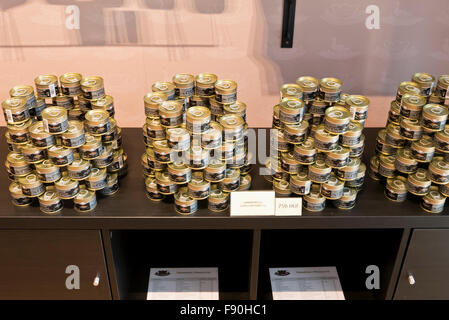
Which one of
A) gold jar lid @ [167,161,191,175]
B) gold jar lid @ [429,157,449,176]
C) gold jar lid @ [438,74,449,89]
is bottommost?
gold jar lid @ [167,161,191,175]

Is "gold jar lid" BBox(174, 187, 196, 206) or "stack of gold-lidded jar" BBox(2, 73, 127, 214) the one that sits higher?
"stack of gold-lidded jar" BBox(2, 73, 127, 214)

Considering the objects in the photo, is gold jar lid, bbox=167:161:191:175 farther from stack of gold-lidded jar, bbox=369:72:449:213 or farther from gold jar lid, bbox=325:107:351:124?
stack of gold-lidded jar, bbox=369:72:449:213

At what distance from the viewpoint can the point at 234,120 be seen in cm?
151

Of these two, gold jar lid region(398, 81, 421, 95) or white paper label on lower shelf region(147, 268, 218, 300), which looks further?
Result: white paper label on lower shelf region(147, 268, 218, 300)

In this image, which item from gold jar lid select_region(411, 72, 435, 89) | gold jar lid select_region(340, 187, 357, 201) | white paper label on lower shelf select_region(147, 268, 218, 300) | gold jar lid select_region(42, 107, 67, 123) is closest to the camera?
gold jar lid select_region(42, 107, 67, 123)

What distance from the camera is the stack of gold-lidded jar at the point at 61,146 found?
1448 millimetres

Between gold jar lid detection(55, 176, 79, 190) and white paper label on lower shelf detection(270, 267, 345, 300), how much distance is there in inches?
34.0

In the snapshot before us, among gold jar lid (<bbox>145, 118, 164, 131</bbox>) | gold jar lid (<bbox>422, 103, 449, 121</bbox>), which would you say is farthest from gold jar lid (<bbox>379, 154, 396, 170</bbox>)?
gold jar lid (<bbox>145, 118, 164, 131</bbox>)

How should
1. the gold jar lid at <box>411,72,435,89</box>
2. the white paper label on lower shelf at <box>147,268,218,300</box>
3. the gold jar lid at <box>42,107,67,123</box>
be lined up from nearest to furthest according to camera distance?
the gold jar lid at <box>42,107,67,123</box> < the gold jar lid at <box>411,72,435,89</box> < the white paper label on lower shelf at <box>147,268,218,300</box>

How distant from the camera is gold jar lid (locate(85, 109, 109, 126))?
1.49 meters

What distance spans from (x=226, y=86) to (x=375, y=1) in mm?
880

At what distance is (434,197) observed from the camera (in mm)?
1503

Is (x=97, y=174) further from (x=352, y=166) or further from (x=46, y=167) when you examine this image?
(x=352, y=166)

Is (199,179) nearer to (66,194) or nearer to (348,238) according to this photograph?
(66,194)
